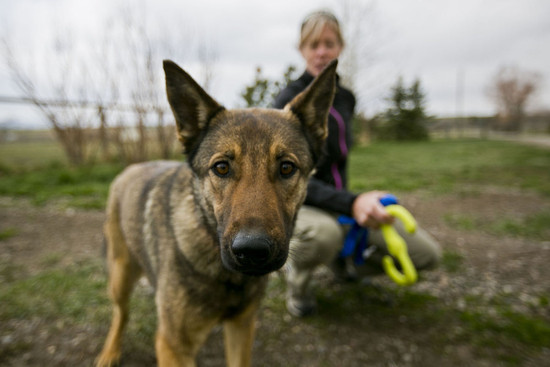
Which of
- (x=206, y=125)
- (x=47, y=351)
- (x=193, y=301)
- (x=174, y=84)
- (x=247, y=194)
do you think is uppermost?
(x=174, y=84)

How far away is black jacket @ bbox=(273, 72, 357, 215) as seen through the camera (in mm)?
2604

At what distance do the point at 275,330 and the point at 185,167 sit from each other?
1611 mm

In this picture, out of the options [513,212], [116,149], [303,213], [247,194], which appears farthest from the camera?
[116,149]

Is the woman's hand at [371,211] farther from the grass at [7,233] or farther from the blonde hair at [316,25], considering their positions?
the grass at [7,233]

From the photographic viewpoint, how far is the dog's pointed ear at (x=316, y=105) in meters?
1.88

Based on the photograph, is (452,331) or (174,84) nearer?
(174,84)

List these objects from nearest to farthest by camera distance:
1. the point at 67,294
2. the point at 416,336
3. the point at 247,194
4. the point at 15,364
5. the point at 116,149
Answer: the point at 247,194
the point at 15,364
the point at 416,336
the point at 67,294
the point at 116,149

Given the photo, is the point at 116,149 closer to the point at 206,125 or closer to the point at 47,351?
the point at 47,351

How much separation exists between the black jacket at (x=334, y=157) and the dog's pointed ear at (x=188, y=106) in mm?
988

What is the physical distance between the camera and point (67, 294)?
3.07 metres

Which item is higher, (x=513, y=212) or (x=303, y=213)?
(x=303, y=213)

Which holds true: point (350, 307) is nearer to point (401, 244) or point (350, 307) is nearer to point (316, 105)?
point (401, 244)

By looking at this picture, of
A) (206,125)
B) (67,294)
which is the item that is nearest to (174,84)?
(206,125)

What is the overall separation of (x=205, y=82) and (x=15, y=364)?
8.22 meters
